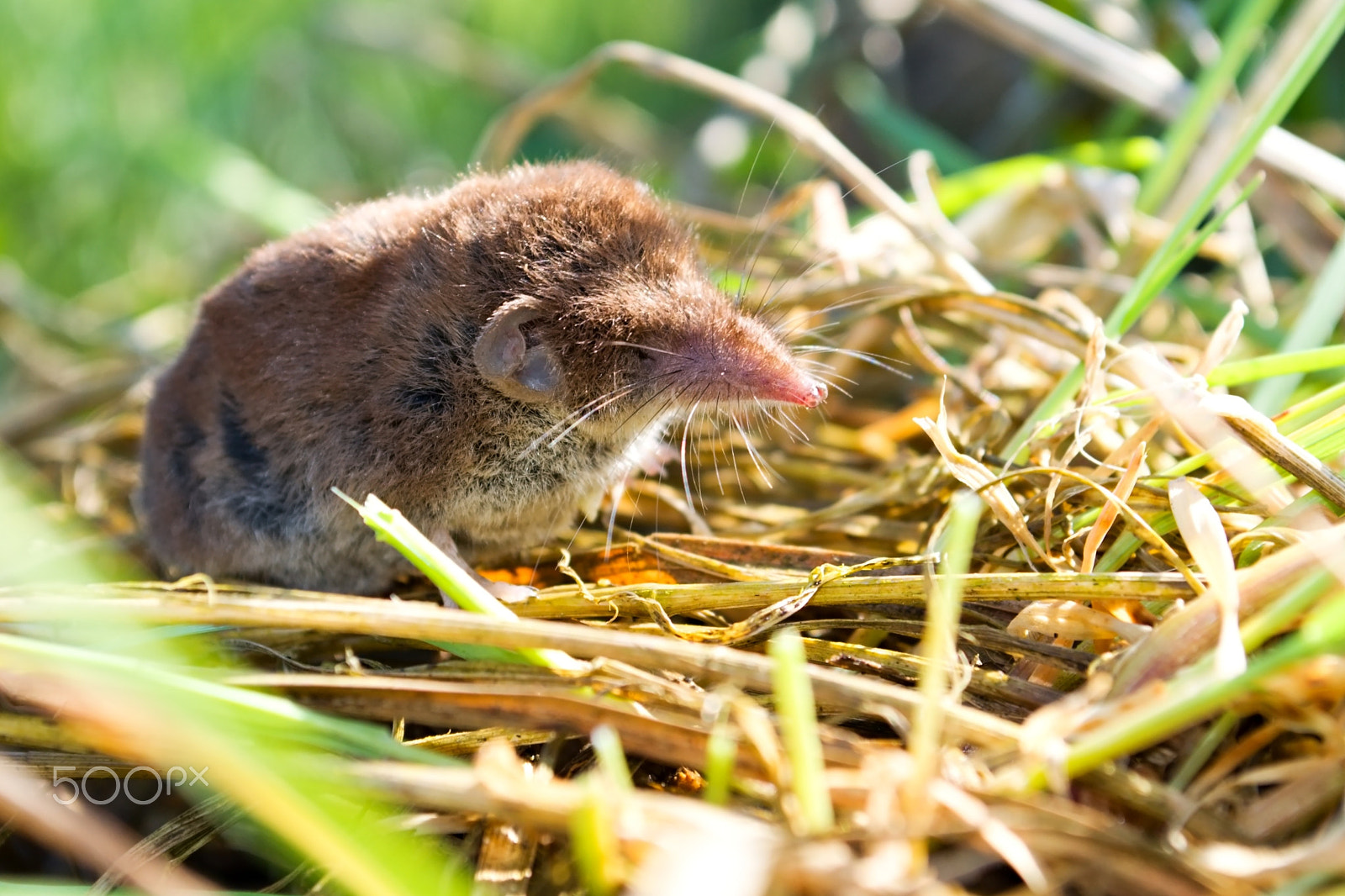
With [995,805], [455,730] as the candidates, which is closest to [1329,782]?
[995,805]

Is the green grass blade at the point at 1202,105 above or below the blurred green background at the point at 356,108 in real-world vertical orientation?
above

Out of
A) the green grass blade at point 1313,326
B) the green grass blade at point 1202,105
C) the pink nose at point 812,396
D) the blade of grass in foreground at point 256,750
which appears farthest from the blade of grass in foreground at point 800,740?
the green grass blade at point 1202,105

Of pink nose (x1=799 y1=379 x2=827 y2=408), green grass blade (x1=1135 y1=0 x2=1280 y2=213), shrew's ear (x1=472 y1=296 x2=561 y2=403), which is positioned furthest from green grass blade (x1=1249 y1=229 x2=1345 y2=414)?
shrew's ear (x1=472 y1=296 x2=561 y2=403)

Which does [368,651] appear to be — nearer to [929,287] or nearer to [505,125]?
[929,287]

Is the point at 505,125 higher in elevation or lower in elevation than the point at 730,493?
higher

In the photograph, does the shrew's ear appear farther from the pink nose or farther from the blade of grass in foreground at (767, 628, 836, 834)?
the blade of grass in foreground at (767, 628, 836, 834)

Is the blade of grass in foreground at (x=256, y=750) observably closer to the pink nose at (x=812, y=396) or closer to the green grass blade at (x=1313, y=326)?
the pink nose at (x=812, y=396)

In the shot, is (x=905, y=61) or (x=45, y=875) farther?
(x=905, y=61)
